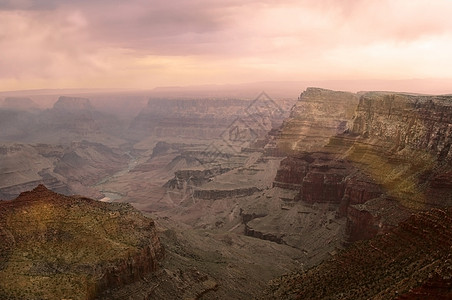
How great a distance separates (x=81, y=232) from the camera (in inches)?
2452

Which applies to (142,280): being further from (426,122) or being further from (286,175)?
(286,175)

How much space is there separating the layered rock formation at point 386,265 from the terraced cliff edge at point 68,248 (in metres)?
19.6

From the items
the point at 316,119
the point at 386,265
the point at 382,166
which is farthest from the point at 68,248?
the point at 316,119

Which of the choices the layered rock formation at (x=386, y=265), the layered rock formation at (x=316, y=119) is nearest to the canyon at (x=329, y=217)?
the layered rock formation at (x=386, y=265)

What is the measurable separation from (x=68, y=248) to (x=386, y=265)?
128ft

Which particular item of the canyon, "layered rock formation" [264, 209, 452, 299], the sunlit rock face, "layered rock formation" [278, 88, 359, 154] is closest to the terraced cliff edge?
the canyon

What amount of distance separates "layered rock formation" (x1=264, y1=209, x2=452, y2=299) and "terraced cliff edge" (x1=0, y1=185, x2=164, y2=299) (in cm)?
1958

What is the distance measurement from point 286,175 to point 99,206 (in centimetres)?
7292

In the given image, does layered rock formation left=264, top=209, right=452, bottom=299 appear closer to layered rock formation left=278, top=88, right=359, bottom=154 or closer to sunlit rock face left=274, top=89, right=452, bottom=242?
sunlit rock face left=274, top=89, right=452, bottom=242

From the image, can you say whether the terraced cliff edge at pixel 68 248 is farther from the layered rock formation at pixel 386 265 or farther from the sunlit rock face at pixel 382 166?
the sunlit rock face at pixel 382 166

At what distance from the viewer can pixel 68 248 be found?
59.6 metres

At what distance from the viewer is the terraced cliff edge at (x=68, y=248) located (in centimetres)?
5316

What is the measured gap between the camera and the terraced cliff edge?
53.2 m

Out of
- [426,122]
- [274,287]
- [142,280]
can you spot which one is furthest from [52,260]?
[426,122]
